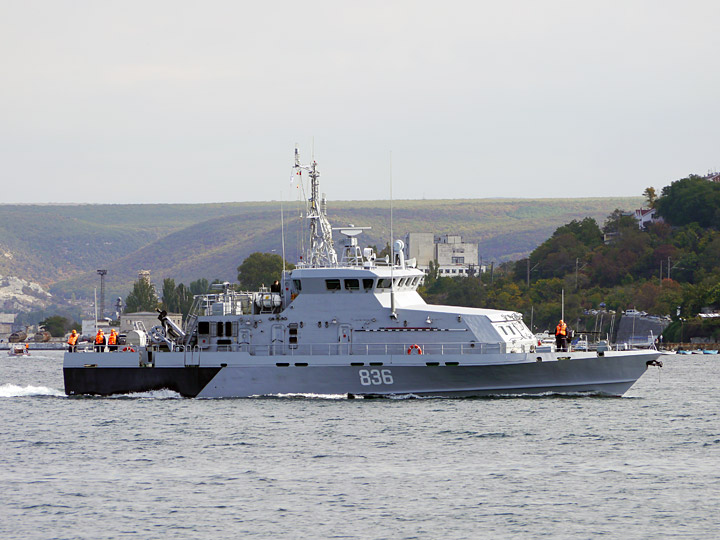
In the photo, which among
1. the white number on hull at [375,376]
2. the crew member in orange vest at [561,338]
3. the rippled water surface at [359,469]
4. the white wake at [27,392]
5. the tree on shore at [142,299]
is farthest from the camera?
the tree on shore at [142,299]

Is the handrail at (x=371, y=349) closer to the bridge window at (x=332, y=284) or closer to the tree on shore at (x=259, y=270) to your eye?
the bridge window at (x=332, y=284)

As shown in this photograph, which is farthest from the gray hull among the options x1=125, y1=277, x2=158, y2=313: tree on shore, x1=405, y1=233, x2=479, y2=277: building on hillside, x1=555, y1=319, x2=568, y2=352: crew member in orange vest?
x1=405, y1=233, x2=479, y2=277: building on hillside

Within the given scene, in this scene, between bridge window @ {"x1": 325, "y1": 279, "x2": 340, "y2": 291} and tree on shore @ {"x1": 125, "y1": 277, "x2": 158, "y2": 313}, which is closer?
bridge window @ {"x1": 325, "y1": 279, "x2": 340, "y2": 291}

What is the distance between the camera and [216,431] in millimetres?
31328

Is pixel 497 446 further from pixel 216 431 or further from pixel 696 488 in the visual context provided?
pixel 216 431

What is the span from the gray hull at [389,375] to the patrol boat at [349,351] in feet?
0.11

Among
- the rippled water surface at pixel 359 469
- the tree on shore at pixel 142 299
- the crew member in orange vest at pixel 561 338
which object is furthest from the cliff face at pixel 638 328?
the crew member in orange vest at pixel 561 338

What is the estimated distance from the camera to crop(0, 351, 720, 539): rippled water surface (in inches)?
843

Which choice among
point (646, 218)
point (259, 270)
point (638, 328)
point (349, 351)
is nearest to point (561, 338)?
point (349, 351)

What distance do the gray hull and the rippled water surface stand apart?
0.53m

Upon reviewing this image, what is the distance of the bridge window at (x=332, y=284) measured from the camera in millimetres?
37031

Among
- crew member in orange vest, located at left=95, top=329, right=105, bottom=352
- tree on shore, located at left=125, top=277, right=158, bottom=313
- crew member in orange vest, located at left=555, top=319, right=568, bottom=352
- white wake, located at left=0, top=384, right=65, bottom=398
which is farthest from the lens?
tree on shore, located at left=125, top=277, right=158, bottom=313

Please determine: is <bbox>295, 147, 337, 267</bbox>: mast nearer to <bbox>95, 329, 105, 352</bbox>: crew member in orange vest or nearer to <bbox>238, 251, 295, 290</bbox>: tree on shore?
<bbox>95, 329, 105, 352</bbox>: crew member in orange vest

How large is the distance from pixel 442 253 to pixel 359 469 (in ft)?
560
